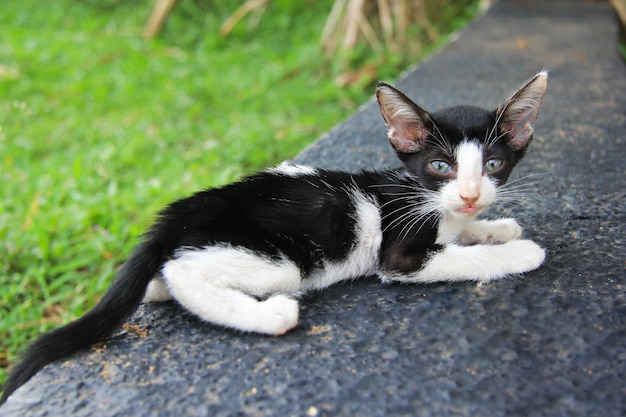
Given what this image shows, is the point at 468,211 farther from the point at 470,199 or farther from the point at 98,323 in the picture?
the point at 98,323

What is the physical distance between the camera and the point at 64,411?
4.61 ft

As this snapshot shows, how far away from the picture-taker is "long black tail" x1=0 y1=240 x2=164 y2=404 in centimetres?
155

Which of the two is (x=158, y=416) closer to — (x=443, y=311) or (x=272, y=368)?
(x=272, y=368)

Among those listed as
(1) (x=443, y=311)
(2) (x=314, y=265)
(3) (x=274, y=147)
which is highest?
(2) (x=314, y=265)

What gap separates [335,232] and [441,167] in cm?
38

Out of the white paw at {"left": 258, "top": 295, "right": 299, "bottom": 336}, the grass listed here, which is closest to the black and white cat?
the white paw at {"left": 258, "top": 295, "right": 299, "bottom": 336}

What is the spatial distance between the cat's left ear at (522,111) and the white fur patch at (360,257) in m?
0.48

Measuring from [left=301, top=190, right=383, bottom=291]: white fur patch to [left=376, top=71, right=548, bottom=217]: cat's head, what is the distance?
0.20m

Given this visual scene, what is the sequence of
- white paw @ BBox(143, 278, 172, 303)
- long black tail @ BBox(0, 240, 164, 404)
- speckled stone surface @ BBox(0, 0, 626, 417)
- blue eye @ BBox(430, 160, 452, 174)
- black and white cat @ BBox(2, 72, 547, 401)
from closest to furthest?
1. speckled stone surface @ BBox(0, 0, 626, 417)
2. long black tail @ BBox(0, 240, 164, 404)
3. black and white cat @ BBox(2, 72, 547, 401)
4. white paw @ BBox(143, 278, 172, 303)
5. blue eye @ BBox(430, 160, 452, 174)

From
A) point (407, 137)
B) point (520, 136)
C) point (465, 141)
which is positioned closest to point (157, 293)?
point (407, 137)

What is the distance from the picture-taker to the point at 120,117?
524 centimetres

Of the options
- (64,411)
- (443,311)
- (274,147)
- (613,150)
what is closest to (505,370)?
(443,311)

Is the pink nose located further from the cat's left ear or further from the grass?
the grass

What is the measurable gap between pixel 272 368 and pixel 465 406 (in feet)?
1.50
